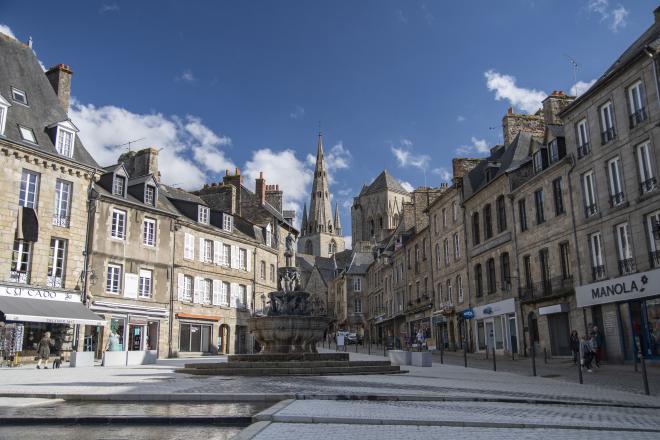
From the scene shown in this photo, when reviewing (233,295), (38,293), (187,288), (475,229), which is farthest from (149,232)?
(475,229)

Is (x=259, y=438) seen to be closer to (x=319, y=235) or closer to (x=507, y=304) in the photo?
(x=507, y=304)

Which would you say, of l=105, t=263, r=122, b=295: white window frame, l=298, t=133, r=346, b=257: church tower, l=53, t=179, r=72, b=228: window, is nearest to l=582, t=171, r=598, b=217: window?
l=105, t=263, r=122, b=295: white window frame

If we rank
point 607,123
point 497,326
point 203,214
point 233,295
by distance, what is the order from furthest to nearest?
point 233,295 → point 203,214 → point 497,326 → point 607,123

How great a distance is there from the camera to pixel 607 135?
21328 millimetres

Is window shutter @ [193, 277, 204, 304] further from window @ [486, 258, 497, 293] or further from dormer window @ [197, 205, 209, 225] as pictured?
window @ [486, 258, 497, 293]

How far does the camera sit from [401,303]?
151ft

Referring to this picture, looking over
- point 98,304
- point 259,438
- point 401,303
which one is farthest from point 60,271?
point 401,303

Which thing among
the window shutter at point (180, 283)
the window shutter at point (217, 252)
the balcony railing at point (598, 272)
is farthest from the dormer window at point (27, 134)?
the balcony railing at point (598, 272)

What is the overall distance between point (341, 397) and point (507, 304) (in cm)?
1981

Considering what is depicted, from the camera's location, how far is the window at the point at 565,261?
76.8 feet

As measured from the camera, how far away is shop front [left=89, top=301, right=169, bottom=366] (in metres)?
25.5

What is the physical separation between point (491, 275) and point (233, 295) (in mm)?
15204

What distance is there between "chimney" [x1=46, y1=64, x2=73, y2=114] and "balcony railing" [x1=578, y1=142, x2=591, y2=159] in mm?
22845

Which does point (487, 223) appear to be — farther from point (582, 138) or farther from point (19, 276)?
point (19, 276)
